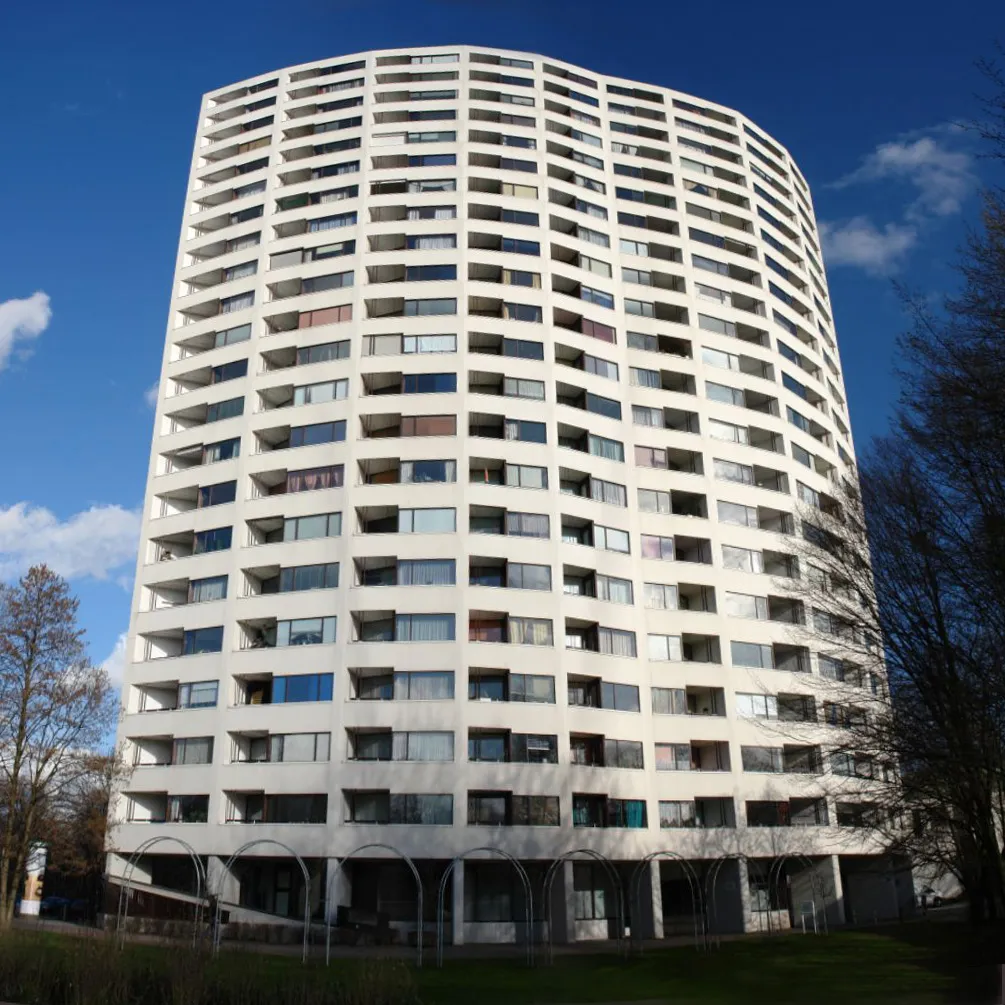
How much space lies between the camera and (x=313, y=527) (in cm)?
5250

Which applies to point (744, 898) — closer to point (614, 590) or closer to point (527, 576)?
point (614, 590)

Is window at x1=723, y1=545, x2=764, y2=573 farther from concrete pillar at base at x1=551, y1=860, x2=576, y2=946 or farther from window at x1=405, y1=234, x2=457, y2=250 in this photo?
window at x1=405, y1=234, x2=457, y2=250

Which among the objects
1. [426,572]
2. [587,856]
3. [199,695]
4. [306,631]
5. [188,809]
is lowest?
[587,856]

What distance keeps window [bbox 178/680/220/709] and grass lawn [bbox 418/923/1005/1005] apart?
74.1 feet

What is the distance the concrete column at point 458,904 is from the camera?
44.0 m

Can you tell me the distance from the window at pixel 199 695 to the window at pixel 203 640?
1.87m

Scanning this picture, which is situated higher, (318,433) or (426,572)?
(318,433)

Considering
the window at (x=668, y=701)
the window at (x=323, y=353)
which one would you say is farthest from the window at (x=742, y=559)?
the window at (x=323, y=353)

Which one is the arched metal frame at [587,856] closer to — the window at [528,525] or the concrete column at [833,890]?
the concrete column at [833,890]

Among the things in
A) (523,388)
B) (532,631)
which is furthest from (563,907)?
(523,388)

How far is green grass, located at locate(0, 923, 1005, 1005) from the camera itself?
823 inches

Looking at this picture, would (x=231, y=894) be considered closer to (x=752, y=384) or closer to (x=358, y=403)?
(x=358, y=403)

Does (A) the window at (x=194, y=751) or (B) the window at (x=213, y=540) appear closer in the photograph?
(A) the window at (x=194, y=751)

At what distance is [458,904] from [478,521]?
20486mm
